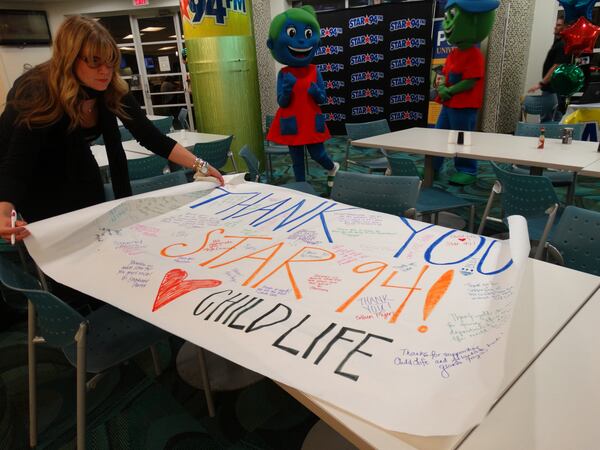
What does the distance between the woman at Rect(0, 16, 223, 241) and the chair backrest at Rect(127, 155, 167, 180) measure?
109cm

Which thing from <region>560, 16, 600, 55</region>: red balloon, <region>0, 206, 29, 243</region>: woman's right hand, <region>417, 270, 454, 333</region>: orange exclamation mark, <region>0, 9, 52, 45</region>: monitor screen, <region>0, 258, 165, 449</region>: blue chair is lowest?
<region>0, 258, 165, 449</region>: blue chair

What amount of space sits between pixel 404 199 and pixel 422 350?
134 cm

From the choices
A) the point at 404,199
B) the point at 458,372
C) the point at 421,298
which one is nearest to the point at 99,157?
the point at 404,199

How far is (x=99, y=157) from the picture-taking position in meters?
3.27

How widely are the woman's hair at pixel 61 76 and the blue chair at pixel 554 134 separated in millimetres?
3025

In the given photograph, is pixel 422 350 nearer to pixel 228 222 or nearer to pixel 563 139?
pixel 228 222

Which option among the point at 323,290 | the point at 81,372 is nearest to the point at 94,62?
the point at 81,372

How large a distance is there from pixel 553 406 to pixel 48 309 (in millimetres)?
1277

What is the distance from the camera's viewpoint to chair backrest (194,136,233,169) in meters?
3.40

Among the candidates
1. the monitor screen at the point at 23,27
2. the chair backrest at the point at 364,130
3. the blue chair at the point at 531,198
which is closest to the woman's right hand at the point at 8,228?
the blue chair at the point at 531,198

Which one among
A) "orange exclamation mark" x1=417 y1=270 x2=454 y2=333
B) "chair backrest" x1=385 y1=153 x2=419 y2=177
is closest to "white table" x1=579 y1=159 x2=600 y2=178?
"chair backrest" x1=385 y1=153 x2=419 y2=177

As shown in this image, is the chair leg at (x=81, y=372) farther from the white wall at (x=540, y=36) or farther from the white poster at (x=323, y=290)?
the white wall at (x=540, y=36)

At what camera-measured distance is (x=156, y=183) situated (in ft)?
7.52

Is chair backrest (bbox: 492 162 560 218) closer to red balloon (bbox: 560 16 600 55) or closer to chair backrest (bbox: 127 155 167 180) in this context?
chair backrest (bbox: 127 155 167 180)
